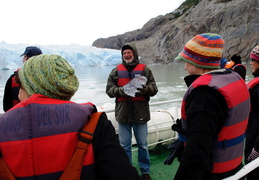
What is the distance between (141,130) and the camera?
2.19m

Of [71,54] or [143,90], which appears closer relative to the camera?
[143,90]

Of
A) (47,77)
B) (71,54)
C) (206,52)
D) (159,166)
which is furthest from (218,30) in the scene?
(47,77)

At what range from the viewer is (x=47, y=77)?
2.65 feet

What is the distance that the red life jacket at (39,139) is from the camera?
0.73 m

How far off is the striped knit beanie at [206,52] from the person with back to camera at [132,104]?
952 mm

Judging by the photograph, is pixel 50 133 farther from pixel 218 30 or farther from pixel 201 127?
pixel 218 30

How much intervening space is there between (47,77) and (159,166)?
219 centimetres

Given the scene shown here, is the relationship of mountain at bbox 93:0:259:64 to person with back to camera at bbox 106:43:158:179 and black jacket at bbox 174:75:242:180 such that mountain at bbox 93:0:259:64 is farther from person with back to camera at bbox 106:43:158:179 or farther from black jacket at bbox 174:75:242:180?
black jacket at bbox 174:75:242:180

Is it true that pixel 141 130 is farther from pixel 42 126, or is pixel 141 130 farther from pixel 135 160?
pixel 42 126

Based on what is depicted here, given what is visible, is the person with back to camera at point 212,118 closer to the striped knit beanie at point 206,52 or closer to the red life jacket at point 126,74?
the striped knit beanie at point 206,52

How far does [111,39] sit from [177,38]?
4047cm

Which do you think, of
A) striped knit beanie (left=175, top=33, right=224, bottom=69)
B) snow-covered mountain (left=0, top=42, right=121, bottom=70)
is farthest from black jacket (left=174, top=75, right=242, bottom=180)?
snow-covered mountain (left=0, top=42, right=121, bottom=70)

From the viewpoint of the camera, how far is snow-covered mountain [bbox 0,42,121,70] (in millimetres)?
21000

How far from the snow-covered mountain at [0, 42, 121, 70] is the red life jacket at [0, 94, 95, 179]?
2097 cm
